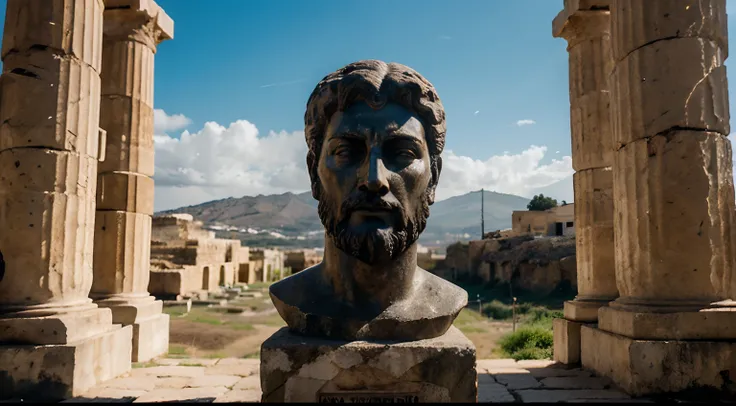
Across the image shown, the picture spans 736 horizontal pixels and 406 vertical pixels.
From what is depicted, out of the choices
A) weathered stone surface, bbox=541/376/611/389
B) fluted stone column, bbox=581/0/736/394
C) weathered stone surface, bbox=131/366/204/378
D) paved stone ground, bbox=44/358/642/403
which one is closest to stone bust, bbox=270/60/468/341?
paved stone ground, bbox=44/358/642/403

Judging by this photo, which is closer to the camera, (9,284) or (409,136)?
(409,136)

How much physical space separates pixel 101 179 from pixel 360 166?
579cm

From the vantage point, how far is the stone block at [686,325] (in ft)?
16.1

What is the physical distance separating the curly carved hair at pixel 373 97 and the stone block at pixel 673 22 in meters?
3.31

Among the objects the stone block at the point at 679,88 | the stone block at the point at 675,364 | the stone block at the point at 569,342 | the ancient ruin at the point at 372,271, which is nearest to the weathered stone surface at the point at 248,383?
the ancient ruin at the point at 372,271

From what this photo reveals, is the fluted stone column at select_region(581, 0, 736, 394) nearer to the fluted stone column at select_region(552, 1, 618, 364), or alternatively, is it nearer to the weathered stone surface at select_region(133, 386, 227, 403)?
the fluted stone column at select_region(552, 1, 618, 364)

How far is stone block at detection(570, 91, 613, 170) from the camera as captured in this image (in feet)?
24.3

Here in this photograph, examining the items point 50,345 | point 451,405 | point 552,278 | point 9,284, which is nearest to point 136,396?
point 50,345

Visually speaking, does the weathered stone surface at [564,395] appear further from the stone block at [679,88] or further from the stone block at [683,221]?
the stone block at [679,88]

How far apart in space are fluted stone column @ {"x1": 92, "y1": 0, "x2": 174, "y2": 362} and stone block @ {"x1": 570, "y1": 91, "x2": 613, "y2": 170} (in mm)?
6177

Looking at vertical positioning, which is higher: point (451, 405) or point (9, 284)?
point (9, 284)

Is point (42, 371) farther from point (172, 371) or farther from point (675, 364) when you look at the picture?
point (675, 364)

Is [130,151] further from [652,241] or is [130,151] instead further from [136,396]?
[652,241]

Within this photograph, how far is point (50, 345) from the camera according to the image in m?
5.10
